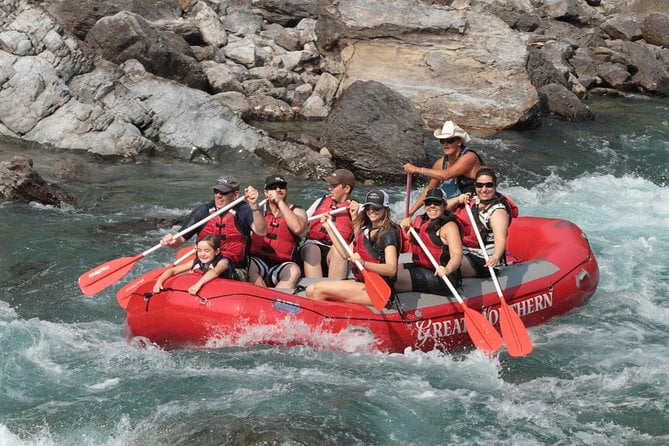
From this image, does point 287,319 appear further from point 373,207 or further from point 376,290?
point 373,207

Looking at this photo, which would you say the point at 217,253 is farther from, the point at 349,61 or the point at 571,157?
the point at 349,61

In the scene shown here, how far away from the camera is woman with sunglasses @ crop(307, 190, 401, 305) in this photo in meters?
6.36

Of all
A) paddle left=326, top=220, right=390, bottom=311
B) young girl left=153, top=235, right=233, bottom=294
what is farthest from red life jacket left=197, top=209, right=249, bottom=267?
paddle left=326, top=220, right=390, bottom=311

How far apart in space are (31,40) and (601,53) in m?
13.0

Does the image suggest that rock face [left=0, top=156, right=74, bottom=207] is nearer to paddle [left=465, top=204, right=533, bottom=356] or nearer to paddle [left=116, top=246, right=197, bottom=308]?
paddle [left=116, top=246, right=197, bottom=308]

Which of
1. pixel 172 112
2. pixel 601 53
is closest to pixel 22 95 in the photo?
pixel 172 112

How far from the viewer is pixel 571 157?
1359 cm

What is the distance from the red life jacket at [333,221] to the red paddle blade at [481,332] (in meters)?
1.17

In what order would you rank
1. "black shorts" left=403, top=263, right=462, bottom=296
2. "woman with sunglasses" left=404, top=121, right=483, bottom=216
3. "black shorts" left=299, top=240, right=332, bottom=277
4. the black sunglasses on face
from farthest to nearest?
"woman with sunglasses" left=404, top=121, right=483, bottom=216
"black shorts" left=299, top=240, right=332, bottom=277
"black shorts" left=403, top=263, right=462, bottom=296
the black sunglasses on face

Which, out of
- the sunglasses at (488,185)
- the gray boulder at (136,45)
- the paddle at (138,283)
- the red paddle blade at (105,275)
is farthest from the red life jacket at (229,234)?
the gray boulder at (136,45)

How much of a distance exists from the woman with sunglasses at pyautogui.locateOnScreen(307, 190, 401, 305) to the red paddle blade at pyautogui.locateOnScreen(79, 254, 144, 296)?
5.21 ft

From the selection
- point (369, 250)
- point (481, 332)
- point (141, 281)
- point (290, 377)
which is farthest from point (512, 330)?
point (141, 281)

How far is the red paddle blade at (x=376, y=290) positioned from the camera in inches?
249

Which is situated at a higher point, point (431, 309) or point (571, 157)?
point (431, 309)
